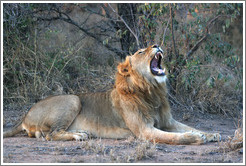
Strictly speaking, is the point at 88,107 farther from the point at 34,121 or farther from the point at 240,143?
the point at 240,143

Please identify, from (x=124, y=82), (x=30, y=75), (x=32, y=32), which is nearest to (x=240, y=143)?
(x=124, y=82)

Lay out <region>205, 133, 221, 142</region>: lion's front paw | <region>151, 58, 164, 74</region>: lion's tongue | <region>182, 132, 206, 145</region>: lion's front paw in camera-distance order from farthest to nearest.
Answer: <region>151, 58, 164, 74</region>: lion's tongue < <region>205, 133, 221, 142</region>: lion's front paw < <region>182, 132, 206, 145</region>: lion's front paw

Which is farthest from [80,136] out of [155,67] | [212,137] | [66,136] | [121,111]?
[212,137]

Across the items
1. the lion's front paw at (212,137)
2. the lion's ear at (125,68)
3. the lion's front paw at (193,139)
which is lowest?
the lion's front paw at (212,137)

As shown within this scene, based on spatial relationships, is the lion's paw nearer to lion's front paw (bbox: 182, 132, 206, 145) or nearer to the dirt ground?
the dirt ground

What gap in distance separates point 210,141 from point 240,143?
633mm

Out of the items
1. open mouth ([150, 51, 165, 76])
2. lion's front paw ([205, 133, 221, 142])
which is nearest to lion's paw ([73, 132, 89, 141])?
open mouth ([150, 51, 165, 76])

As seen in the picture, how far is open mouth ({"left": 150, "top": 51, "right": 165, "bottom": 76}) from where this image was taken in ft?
15.6

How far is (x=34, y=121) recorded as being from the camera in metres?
5.01

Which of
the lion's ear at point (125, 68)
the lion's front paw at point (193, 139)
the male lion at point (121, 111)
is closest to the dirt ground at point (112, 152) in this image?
the lion's front paw at point (193, 139)

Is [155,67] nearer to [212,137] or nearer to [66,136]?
[212,137]

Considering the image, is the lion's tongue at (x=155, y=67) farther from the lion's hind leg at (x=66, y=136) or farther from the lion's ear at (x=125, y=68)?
the lion's hind leg at (x=66, y=136)

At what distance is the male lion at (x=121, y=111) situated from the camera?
4715 millimetres

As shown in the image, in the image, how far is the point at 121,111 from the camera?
4883mm
